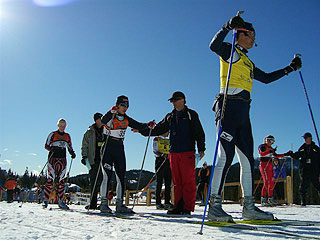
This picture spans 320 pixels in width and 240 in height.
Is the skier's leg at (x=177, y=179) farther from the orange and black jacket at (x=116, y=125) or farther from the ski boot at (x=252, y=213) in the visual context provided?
the ski boot at (x=252, y=213)

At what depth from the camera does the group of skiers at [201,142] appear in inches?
132

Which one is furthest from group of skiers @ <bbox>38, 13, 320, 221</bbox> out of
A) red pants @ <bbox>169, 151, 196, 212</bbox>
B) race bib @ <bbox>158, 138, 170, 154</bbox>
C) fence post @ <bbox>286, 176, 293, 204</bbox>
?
fence post @ <bbox>286, 176, 293, 204</bbox>

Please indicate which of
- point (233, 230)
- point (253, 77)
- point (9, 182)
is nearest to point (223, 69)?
point (253, 77)

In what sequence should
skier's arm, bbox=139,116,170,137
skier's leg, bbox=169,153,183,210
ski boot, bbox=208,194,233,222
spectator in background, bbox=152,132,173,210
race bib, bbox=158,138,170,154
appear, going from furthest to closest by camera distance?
race bib, bbox=158,138,170,154, spectator in background, bbox=152,132,173,210, skier's arm, bbox=139,116,170,137, skier's leg, bbox=169,153,183,210, ski boot, bbox=208,194,233,222

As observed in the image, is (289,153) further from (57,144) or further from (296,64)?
(57,144)

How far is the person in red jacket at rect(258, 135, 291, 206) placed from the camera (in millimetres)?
8242

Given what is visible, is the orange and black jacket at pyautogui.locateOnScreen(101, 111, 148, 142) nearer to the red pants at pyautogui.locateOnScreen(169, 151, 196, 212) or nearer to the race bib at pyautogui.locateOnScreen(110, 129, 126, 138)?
the race bib at pyautogui.locateOnScreen(110, 129, 126, 138)

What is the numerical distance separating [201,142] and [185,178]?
2.18 ft

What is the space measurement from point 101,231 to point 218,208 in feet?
4.32

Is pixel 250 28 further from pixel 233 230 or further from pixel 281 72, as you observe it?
pixel 233 230

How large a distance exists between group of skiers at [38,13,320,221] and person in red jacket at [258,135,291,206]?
0.03m

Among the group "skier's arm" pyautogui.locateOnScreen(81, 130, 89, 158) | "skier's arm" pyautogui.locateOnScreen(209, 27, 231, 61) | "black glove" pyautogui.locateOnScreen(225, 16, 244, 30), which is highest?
"black glove" pyautogui.locateOnScreen(225, 16, 244, 30)

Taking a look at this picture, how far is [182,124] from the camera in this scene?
5004 millimetres

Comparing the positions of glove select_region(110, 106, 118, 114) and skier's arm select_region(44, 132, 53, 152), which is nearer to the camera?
glove select_region(110, 106, 118, 114)
